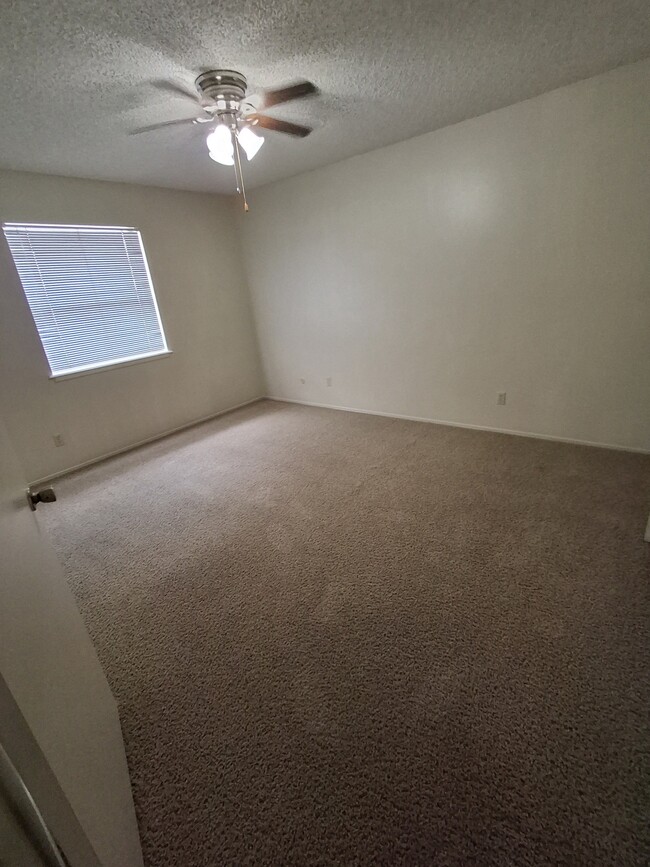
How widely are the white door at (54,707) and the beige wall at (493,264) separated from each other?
334 cm

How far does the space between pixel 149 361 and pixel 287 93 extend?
2.84m

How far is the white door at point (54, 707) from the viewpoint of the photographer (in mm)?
487

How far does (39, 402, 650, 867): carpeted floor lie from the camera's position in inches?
40.6

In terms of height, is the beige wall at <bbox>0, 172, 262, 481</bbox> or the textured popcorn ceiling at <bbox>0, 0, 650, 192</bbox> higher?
the textured popcorn ceiling at <bbox>0, 0, 650, 192</bbox>

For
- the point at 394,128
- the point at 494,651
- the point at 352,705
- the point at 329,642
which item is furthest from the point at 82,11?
the point at 494,651

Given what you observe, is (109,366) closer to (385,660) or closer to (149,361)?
(149,361)

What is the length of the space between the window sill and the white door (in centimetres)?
277

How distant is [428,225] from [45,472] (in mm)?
4072

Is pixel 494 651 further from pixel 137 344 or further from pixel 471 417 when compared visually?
pixel 137 344

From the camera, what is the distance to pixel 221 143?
6.70 feet

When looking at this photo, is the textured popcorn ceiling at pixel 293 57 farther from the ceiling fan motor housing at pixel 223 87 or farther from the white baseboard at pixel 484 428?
the white baseboard at pixel 484 428

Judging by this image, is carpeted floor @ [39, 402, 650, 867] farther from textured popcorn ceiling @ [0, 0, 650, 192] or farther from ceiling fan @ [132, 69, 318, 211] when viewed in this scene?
textured popcorn ceiling @ [0, 0, 650, 192]

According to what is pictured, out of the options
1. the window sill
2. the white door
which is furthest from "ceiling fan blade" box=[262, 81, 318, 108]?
the window sill

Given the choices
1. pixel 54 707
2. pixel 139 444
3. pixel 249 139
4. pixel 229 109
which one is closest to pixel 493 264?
pixel 249 139
